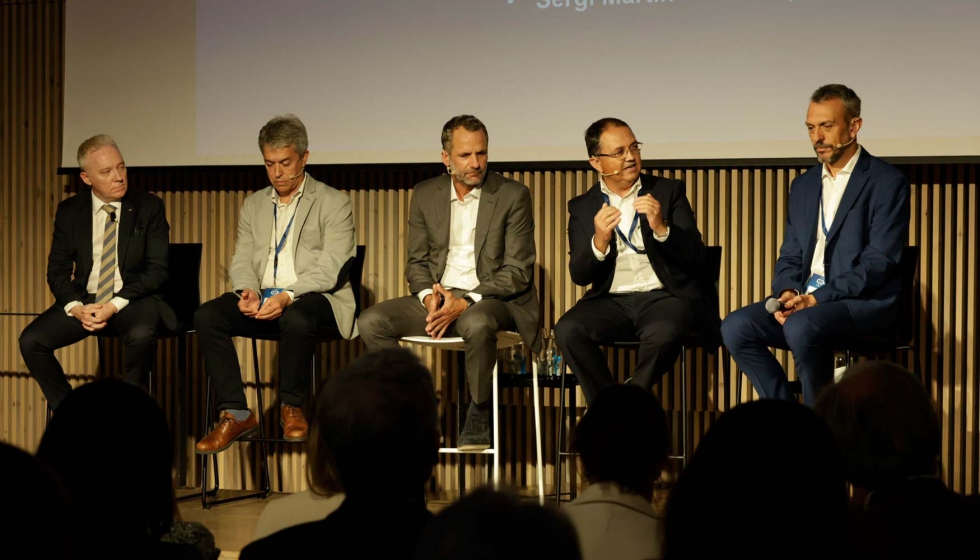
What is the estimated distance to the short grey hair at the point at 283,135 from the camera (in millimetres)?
4398

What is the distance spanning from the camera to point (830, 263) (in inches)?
150

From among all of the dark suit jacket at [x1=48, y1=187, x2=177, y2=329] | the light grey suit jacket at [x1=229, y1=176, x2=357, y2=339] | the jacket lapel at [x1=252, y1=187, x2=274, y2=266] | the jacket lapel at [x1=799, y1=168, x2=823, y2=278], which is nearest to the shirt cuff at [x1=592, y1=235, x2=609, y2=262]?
the jacket lapel at [x1=799, y1=168, x2=823, y2=278]

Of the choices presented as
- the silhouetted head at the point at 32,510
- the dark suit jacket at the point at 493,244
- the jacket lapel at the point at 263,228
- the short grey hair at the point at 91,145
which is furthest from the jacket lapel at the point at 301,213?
the silhouetted head at the point at 32,510

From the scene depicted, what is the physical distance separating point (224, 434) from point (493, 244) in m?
1.34

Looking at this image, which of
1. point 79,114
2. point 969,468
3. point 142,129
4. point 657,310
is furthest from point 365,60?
point 969,468

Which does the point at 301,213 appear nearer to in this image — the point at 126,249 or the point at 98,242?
the point at 126,249

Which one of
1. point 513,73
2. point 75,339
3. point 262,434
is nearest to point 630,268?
point 513,73

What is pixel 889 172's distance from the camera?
375cm

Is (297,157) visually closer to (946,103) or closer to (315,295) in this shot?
(315,295)

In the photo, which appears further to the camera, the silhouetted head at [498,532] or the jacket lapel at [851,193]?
the jacket lapel at [851,193]

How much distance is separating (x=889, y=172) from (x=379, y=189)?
2.44 metres

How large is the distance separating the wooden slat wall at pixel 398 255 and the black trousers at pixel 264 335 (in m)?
0.31

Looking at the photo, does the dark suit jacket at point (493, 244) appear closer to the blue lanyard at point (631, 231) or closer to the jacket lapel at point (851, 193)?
the blue lanyard at point (631, 231)

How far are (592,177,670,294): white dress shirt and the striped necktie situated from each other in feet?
7.16
